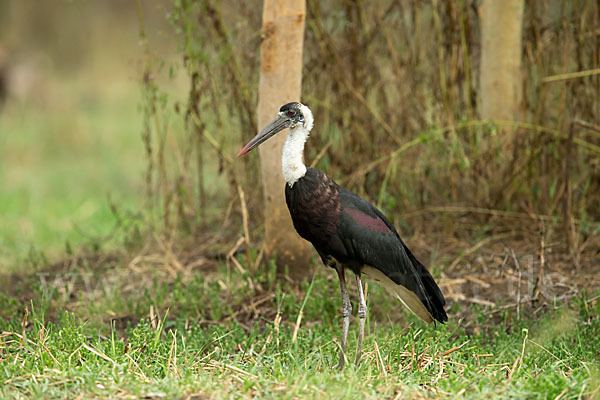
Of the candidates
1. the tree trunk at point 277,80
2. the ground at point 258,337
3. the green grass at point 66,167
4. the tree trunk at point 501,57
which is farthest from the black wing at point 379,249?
the green grass at point 66,167

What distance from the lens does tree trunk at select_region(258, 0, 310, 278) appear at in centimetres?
462

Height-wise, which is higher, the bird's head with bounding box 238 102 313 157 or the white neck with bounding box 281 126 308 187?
the bird's head with bounding box 238 102 313 157

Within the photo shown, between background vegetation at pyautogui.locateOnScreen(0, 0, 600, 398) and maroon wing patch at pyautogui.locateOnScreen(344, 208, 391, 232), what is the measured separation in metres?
0.55

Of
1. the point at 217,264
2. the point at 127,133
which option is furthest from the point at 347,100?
the point at 127,133

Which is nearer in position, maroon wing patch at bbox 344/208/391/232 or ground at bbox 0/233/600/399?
ground at bbox 0/233/600/399

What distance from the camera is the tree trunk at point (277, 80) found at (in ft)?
15.1

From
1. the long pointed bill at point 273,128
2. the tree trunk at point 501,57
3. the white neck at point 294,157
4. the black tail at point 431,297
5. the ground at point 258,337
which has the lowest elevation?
the ground at point 258,337

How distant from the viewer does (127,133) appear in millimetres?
11633

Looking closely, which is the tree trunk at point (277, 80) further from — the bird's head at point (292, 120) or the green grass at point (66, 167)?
the green grass at point (66, 167)

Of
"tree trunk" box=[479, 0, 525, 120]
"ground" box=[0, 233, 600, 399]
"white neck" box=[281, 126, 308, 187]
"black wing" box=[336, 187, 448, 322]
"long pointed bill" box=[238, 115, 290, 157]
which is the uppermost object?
"tree trunk" box=[479, 0, 525, 120]

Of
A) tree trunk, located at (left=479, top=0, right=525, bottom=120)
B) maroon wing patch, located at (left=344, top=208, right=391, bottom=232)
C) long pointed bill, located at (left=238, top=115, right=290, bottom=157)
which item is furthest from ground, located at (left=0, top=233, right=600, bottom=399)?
tree trunk, located at (left=479, top=0, right=525, bottom=120)

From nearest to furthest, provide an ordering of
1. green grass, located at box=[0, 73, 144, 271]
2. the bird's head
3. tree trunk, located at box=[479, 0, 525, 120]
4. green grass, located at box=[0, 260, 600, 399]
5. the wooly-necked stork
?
1. green grass, located at box=[0, 260, 600, 399]
2. the wooly-necked stork
3. the bird's head
4. tree trunk, located at box=[479, 0, 525, 120]
5. green grass, located at box=[0, 73, 144, 271]

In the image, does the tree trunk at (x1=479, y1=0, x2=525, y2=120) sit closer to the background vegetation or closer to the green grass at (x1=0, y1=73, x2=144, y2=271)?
the background vegetation

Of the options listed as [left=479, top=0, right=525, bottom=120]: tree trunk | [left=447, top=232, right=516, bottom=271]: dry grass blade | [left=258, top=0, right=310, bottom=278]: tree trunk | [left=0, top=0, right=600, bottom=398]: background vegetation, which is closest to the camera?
[left=0, top=0, right=600, bottom=398]: background vegetation
